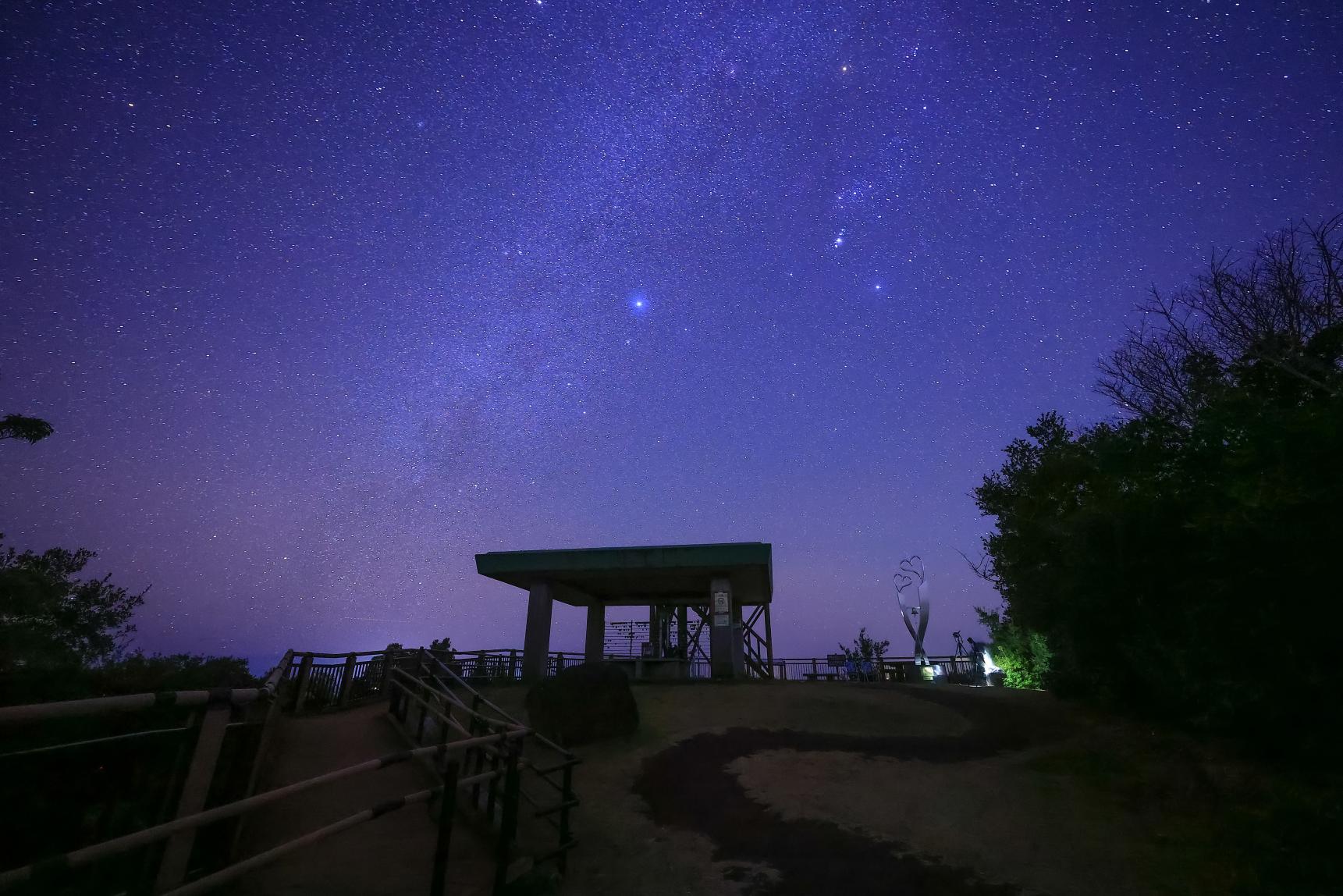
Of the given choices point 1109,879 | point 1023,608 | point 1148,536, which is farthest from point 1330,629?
point 1023,608

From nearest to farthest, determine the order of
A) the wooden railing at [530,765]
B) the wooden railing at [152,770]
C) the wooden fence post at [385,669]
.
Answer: the wooden railing at [152,770] < the wooden railing at [530,765] < the wooden fence post at [385,669]

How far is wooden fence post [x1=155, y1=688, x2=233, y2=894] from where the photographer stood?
3559mm

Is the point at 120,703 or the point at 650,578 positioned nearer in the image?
the point at 120,703

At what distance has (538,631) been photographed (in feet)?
73.2

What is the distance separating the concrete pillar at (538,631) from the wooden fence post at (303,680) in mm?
7943

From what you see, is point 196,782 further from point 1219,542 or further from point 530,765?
point 1219,542

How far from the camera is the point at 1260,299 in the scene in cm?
1286

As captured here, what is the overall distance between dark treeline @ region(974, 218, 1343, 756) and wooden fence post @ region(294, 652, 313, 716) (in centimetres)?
1707

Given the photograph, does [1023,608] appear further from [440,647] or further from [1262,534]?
[440,647]

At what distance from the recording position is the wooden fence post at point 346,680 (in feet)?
52.1

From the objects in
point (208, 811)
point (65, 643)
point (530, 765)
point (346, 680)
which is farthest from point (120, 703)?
point (65, 643)

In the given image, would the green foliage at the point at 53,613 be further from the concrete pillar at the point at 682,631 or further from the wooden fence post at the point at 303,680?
the concrete pillar at the point at 682,631

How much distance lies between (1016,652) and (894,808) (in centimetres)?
1814

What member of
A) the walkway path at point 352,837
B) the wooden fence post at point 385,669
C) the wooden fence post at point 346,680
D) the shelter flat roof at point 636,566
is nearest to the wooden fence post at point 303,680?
the wooden fence post at point 346,680
